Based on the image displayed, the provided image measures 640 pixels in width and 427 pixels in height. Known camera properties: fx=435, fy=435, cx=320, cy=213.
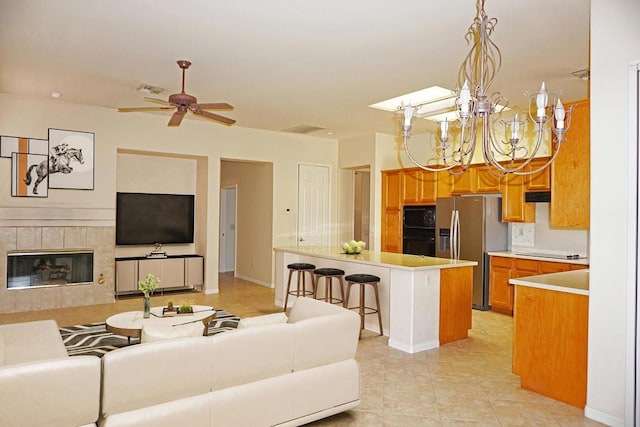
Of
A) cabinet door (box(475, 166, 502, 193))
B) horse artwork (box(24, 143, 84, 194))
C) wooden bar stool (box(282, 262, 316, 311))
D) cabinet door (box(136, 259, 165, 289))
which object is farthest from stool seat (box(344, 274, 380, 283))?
horse artwork (box(24, 143, 84, 194))

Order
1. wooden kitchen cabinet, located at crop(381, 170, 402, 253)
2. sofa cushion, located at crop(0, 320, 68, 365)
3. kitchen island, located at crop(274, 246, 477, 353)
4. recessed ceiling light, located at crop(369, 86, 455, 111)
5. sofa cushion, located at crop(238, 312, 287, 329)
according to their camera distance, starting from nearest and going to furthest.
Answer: sofa cushion, located at crop(0, 320, 68, 365) < sofa cushion, located at crop(238, 312, 287, 329) < kitchen island, located at crop(274, 246, 477, 353) < recessed ceiling light, located at crop(369, 86, 455, 111) < wooden kitchen cabinet, located at crop(381, 170, 402, 253)

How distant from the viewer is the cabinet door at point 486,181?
6352 millimetres

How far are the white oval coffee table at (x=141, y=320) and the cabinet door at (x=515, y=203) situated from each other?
4375mm

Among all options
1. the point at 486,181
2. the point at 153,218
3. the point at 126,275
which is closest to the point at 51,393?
the point at 126,275

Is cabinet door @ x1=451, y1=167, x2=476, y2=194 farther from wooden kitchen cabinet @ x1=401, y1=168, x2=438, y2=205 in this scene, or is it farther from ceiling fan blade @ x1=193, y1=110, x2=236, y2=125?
ceiling fan blade @ x1=193, y1=110, x2=236, y2=125

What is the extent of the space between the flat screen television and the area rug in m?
2.27

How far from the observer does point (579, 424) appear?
2869 mm

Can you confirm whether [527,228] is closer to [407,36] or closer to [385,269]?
[385,269]

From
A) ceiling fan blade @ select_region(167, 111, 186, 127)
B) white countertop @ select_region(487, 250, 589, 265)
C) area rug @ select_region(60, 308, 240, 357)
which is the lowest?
area rug @ select_region(60, 308, 240, 357)

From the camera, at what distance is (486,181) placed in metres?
6.48

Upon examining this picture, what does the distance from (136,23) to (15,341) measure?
2558 millimetres

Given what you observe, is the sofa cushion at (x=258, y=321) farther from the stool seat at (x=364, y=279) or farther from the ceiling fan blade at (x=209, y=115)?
the ceiling fan blade at (x=209, y=115)

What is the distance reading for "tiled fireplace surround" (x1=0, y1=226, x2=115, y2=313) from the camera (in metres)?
5.79

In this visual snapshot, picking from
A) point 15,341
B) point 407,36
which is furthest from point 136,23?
point 15,341
